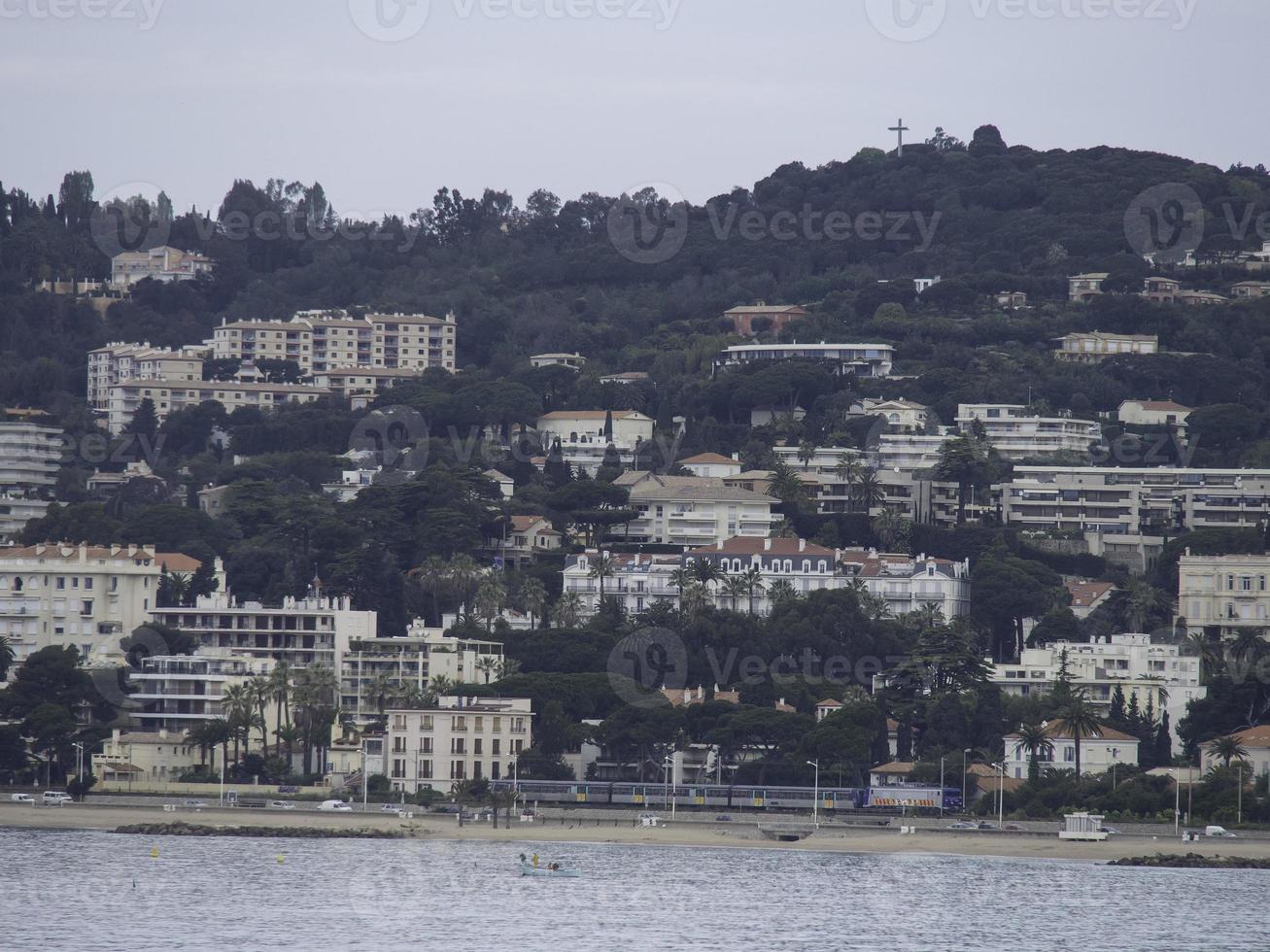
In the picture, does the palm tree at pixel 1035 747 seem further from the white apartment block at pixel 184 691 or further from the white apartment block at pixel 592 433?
the white apartment block at pixel 592 433

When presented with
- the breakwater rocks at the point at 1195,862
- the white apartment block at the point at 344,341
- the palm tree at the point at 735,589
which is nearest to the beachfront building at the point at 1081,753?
the breakwater rocks at the point at 1195,862

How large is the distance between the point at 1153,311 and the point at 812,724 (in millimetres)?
82400

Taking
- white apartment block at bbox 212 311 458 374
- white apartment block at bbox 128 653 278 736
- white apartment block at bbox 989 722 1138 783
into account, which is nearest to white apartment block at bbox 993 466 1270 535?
white apartment block at bbox 989 722 1138 783

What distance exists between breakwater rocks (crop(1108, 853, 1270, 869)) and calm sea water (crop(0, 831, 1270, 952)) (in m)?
0.44

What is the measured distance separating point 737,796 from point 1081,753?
1493 cm

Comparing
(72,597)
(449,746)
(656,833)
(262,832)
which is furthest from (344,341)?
(656,833)

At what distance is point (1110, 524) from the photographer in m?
140

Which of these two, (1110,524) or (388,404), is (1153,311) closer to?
(1110,524)

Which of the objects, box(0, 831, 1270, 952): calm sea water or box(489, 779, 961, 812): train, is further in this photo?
box(489, 779, 961, 812): train

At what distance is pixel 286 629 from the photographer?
116 metres

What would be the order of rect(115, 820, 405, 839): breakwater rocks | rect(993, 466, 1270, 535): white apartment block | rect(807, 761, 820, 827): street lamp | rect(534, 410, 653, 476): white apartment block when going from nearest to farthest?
rect(115, 820, 405, 839): breakwater rocks < rect(807, 761, 820, 827): street lamp < rect(993, 466, 1270, 535): white apartment block < rect(534, 410, 653, 476): white apartment block

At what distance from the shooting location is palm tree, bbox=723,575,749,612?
119 m

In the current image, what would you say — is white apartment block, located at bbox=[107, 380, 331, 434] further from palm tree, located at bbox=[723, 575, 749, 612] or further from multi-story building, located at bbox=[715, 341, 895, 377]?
palm tree, located at bbox=[723, 575, 749, 612]

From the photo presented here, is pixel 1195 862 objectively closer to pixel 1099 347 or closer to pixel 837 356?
pixel 837 356
